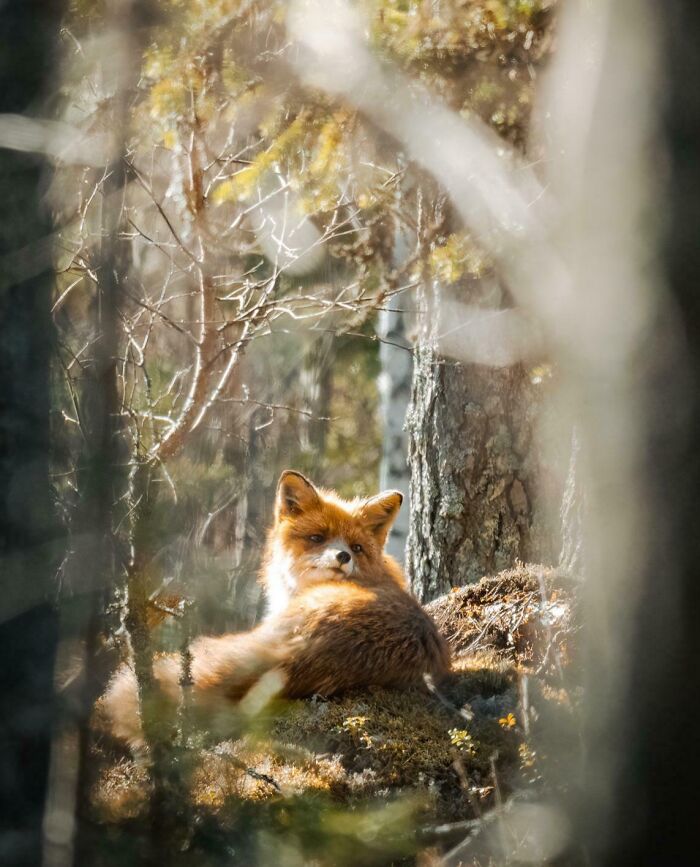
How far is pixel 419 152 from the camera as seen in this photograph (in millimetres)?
6047

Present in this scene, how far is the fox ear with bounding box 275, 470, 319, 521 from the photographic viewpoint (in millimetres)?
6816

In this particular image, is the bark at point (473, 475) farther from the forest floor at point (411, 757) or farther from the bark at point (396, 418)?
the bark at point (396, 418)

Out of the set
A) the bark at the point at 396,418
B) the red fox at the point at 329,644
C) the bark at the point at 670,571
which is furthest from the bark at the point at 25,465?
the bark at the point at 396,418

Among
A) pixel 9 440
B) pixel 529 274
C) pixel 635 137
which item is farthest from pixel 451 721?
pixel 635 137

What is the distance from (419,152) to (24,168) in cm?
349

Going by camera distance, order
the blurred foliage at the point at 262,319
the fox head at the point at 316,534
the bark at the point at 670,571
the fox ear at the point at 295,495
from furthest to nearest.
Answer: the fox ear at the point at 295,495 → the fox head at the point at 316,534 → the blurred foliage at the point at 262,319 → the bark at the point at 670,571

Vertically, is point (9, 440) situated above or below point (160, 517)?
above

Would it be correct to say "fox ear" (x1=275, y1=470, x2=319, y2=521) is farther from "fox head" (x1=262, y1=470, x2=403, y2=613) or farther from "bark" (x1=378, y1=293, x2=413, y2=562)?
"bark" (x1=378, y1=293, x2=413, y2=562)

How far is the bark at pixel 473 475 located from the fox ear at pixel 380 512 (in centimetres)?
87

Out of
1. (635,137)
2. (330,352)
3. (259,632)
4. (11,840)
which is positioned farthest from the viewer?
(330,352)

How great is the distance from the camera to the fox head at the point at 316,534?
6.66 metres

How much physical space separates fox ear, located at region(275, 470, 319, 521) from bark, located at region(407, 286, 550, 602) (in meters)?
1.38

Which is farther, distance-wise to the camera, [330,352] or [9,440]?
[330,352]

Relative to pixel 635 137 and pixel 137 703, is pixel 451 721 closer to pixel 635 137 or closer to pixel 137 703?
pixel 137 703
